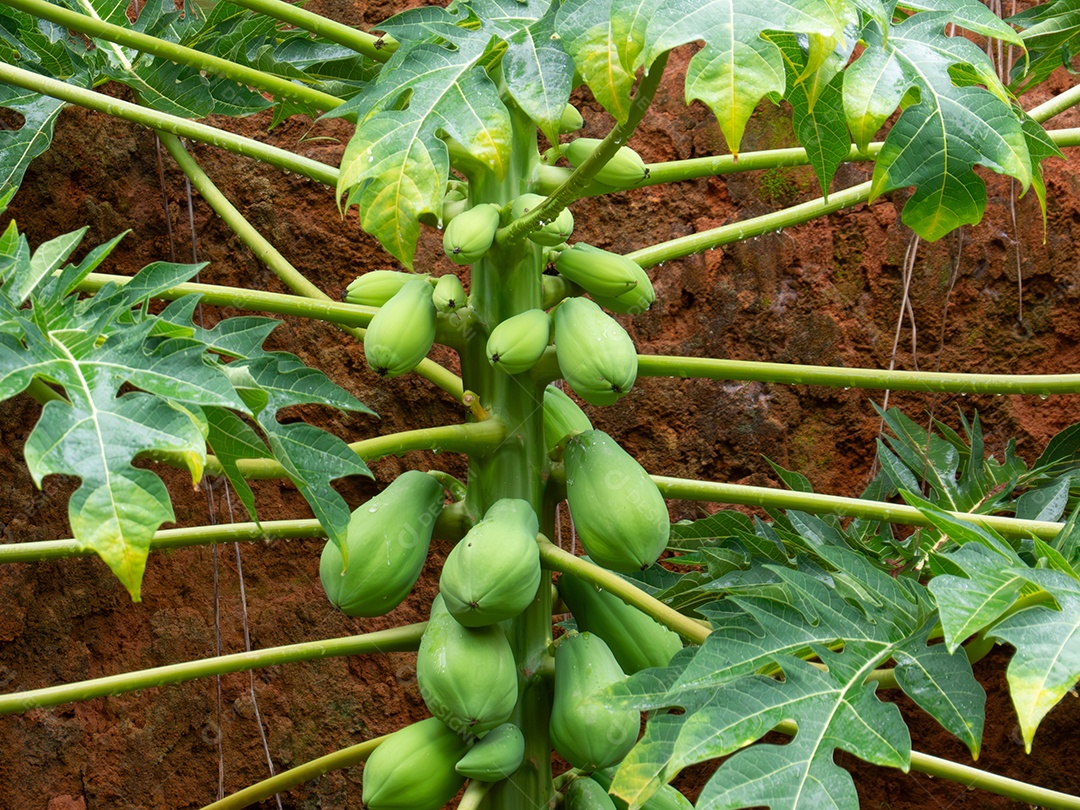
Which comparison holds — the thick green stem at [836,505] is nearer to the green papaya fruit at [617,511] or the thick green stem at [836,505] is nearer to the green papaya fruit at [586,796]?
the green papaya fruit at [617,511]

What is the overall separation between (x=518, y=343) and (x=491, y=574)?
27cm

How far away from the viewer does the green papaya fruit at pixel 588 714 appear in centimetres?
112

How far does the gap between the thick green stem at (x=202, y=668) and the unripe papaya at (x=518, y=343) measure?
0.35 m

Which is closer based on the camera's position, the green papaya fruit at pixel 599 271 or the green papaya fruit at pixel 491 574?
the green papaya fruit at pixel 491 574

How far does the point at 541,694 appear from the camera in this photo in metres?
1.27

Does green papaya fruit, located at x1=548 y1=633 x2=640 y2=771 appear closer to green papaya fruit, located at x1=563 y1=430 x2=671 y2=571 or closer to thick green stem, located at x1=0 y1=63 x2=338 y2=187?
green papaya fruit, located at x1=563 y1=430 x2=671 y2=571

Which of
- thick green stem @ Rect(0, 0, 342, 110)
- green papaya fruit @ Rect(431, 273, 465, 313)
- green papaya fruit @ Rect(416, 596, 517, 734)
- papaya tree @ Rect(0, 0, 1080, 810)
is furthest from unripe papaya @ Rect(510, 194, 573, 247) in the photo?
green papaya fruit @ Rect(416, 596, 517, 734)

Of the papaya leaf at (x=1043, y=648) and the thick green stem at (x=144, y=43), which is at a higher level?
the thick green stem at (x=144, y=43)

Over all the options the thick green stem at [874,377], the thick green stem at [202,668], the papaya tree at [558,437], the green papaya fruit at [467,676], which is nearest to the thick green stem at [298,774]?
the papaya tree at [558,437]

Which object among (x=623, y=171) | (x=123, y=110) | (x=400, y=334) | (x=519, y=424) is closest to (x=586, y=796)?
(x=519, y=424)

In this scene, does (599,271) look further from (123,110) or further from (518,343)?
(123,110)

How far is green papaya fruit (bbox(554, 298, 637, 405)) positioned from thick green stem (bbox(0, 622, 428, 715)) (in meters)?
0.38

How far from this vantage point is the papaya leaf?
2.58 ft

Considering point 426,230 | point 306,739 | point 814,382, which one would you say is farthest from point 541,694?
point 426,230
